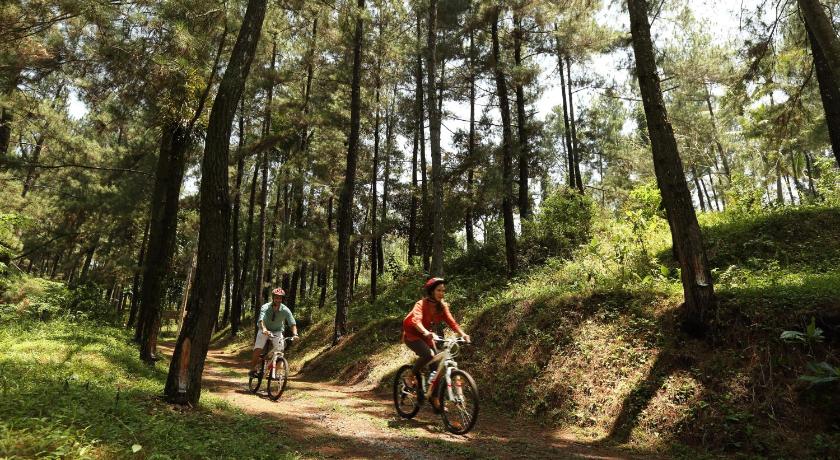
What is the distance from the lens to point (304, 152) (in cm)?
1911

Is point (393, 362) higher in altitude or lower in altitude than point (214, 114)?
lower

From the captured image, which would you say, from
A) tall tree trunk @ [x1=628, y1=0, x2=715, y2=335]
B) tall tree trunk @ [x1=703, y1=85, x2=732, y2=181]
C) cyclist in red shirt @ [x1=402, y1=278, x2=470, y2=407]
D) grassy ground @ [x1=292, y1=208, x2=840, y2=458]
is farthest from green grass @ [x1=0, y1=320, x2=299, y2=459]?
tall tree trunk @ [x1=703, y1=85, x2=732, y2=181]

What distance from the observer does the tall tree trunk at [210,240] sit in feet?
21.1

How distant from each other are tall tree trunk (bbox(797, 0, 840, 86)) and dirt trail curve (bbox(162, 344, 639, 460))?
6.19 m

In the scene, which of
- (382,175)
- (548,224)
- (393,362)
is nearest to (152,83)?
(393,362)

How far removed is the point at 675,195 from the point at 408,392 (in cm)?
565

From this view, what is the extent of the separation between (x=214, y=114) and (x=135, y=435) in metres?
4.57

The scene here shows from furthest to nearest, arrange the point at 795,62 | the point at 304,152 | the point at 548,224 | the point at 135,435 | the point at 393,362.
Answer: the point at 304,152
the point at 548,224
the point at 393,362
the point at 795,62
the point at 135,435

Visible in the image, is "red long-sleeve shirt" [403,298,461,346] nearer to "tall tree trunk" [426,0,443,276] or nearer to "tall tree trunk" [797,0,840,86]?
"tall tree trunk" [426,0,443,276]

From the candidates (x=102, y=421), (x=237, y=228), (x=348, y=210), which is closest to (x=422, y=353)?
(x=102, y=421)

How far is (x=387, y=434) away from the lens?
6.70 m

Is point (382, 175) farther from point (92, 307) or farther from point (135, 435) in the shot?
point (135, 435)

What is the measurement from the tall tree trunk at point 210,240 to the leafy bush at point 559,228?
39.1ft

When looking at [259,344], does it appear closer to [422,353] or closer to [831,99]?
[422,353]
